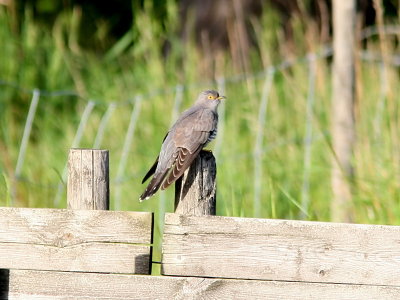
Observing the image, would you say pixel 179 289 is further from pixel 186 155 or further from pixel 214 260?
pixel 186 155

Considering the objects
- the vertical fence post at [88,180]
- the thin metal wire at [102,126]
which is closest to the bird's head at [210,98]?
the thin metal wire at [102,126]

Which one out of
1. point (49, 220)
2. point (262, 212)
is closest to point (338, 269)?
point (49, 220)

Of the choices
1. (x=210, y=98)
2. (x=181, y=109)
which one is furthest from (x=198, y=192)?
(x=181, y=109)

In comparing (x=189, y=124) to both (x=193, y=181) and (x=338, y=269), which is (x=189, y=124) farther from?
(x=338, y=269)

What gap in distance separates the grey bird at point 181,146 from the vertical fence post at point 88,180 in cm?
45

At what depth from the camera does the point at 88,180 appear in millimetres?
3002

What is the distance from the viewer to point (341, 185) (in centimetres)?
502

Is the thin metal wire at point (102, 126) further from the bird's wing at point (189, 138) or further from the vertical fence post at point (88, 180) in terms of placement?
the vertical fence post at point (88, 180)

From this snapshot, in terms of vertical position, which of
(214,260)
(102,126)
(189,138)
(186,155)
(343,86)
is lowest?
(214,260)

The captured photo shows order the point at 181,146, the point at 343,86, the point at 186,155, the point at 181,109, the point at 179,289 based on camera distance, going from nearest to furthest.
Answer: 1. the point at 179,289
2. the point at 186,155
3. the point at 181,146
4. the point at 343,86
5. the point at 181,109

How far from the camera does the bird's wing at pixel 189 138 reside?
3.50 meters

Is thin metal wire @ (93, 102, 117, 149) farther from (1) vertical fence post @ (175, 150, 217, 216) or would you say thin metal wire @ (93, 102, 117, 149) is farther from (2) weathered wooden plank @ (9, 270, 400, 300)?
(2) weathered wooden plank @ (9, 270, 400, 300)

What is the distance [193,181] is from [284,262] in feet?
1.59

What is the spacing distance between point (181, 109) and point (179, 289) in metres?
4.24
